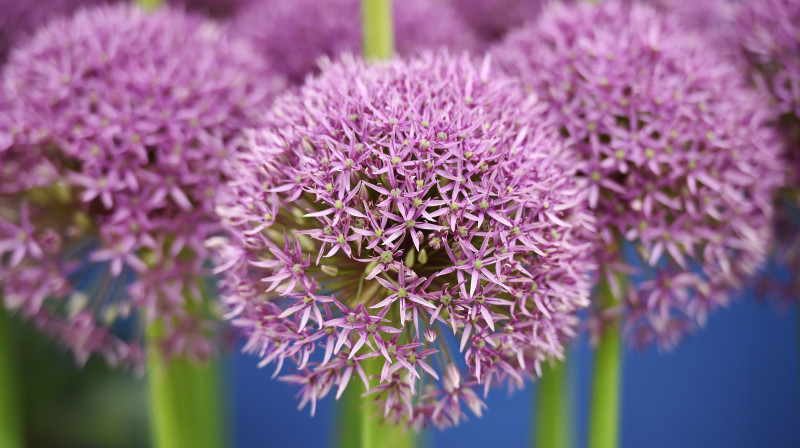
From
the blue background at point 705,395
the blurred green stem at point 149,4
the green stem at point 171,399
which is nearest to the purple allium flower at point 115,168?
the green stem at point 171,399

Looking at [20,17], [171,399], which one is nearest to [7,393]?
[171,399]

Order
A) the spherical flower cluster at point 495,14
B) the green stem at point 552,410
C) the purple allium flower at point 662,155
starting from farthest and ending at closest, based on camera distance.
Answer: the spherical flower cluster at point 495,14 < the green stem at point 552,410 < the purple allium flower at point 662,155

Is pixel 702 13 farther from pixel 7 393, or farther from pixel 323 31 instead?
pixel 7 393

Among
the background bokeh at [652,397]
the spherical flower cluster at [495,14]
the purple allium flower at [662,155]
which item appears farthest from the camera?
the background bokeh at [652,397]

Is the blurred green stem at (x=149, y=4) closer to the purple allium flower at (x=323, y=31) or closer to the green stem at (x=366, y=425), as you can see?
the purple allium flower at (x=323, y=31)

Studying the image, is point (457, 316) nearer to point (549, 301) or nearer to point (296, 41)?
point (549, 301)

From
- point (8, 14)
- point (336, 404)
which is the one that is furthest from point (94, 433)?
point (8, 14)
